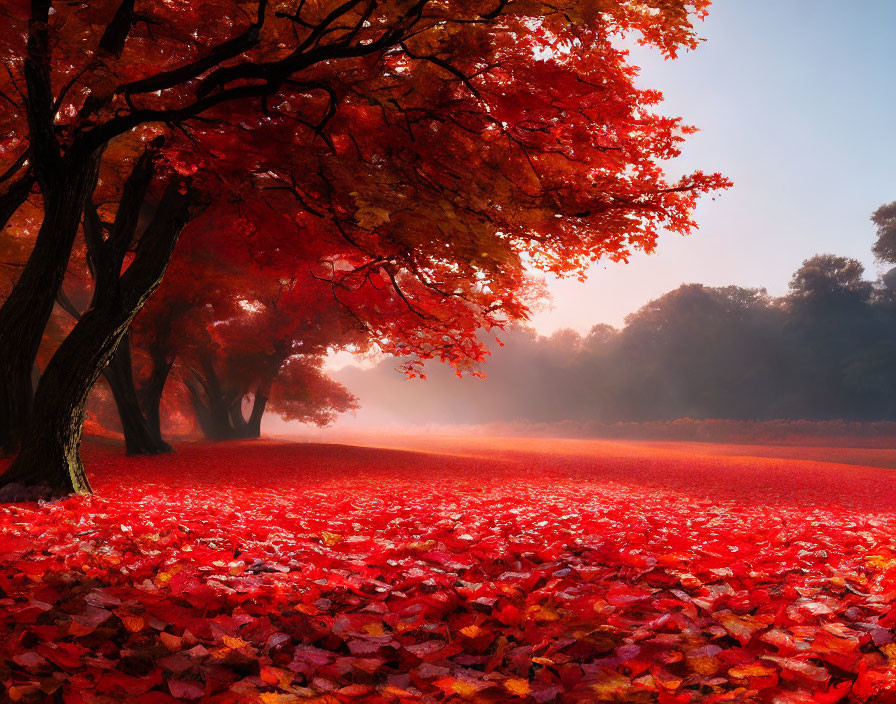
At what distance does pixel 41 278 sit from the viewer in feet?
24.0

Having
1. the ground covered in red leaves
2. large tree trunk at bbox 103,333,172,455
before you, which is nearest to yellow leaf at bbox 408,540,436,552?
the ground covered in red leaves

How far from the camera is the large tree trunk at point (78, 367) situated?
7125 millimetres

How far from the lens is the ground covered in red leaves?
217cm

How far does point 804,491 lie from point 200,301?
17.5 meters

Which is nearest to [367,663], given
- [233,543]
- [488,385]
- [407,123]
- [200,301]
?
[233,543]

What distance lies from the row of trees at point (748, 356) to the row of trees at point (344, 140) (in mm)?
35504

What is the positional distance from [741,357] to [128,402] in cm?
3843

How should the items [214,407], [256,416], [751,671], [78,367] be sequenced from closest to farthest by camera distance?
[751,671]
[78,367]
[214,407]
[256,416]

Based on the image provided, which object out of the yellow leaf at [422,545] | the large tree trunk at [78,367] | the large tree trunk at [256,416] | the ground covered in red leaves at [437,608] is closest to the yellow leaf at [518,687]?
the ground covered in red leaves at [437,608]

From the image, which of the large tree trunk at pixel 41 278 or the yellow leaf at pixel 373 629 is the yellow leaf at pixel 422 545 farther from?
the large tree trunk at pixel 41 278

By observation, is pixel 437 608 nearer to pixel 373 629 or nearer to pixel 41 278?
pixel 373 629

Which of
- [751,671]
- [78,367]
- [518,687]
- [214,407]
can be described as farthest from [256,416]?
[751,671]

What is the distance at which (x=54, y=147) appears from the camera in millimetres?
6500

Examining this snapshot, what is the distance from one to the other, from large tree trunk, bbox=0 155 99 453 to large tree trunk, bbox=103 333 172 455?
593cm
